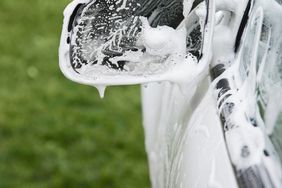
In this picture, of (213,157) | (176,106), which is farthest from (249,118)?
(176,106)

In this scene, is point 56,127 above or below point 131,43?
below

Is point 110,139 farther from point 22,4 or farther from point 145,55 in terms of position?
point 145,55

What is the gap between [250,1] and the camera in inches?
72.6

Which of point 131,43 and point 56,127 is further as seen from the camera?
point 56,127

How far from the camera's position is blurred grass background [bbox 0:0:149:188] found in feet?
12.0

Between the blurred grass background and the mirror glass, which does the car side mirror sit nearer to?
the mirror glass

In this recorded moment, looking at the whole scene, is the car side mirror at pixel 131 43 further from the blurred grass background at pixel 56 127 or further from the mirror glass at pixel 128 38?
the blurred grass background at pixel 56 127

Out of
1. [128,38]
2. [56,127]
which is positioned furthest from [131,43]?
[56,127]

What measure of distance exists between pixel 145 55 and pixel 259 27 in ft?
1.02

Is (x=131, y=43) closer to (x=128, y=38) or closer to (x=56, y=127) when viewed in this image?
(x=128, y=38)

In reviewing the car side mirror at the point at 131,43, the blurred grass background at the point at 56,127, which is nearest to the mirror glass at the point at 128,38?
the car side mirror at the point at 131,43

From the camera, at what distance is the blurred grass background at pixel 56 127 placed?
144 inches

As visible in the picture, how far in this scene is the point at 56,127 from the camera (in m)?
4.00

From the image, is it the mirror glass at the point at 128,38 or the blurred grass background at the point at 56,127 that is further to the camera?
the blurred grass background at the point at 56,127
